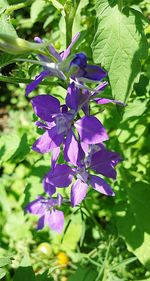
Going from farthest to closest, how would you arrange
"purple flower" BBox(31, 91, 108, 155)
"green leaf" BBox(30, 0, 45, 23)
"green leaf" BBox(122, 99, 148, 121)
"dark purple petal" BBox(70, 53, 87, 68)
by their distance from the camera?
"green leaf" BBox(30, 0, 45, 23), "green leaf" BBox(122, 99, 148, 121), "purple flower" BBox(31, 91, 108, 155), "dark purple petal" BBox(70, 53, 87, 68)

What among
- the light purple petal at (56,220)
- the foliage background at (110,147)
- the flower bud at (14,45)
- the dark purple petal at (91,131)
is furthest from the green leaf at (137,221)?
the flower bud at (14,45)

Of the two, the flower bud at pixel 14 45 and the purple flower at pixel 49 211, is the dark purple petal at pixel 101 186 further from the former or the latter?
the flower bud at pixel 14 45

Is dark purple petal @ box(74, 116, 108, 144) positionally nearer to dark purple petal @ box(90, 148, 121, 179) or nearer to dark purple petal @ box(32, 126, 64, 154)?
dark purple petal @ box(32, 126, 64, 154)

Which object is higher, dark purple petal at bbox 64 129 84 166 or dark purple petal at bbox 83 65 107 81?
dark purple petal at bbox 83 65 107 81

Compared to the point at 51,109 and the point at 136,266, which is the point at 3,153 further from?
the point at 136,266

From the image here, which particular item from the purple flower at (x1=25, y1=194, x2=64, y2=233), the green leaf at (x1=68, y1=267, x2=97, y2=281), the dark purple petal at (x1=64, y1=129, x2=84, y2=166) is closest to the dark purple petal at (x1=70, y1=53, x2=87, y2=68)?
the dark purple petal at (x1=64, y1=129, x2=84, y2=166)

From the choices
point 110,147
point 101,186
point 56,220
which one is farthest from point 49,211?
point 101,186
